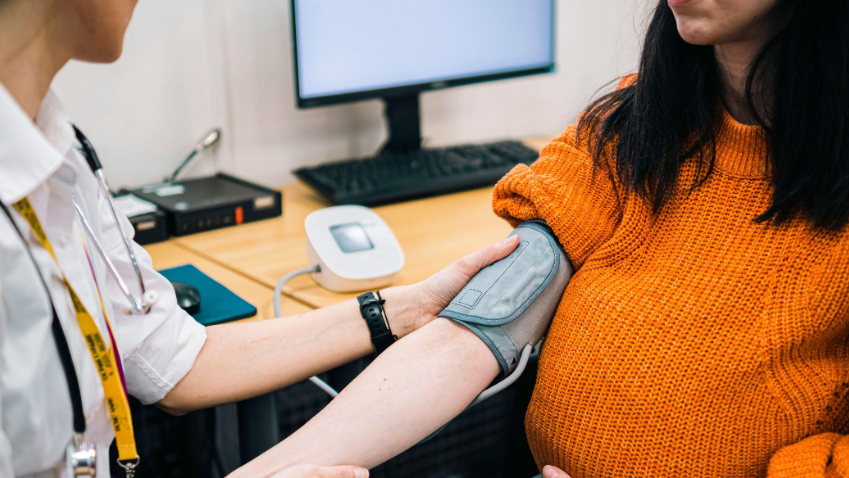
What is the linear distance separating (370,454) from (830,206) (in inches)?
21.8

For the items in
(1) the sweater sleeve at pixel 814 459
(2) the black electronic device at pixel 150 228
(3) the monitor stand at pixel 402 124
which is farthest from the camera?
(3) the monitor stand at pixel 402 124

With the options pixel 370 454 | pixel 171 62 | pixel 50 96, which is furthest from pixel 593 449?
pixel 171 62

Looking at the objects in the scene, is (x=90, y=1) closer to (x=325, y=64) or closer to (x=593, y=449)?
(x=593, y=449)

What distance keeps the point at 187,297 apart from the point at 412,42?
799 mm

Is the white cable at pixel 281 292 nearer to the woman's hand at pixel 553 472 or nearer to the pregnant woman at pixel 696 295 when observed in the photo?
the pregnant woman at pixel 696 295

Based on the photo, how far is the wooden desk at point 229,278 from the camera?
0.99m

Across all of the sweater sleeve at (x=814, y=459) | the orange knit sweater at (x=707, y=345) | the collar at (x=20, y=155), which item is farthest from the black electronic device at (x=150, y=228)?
the sweater sleeve at (x=814, y=459)

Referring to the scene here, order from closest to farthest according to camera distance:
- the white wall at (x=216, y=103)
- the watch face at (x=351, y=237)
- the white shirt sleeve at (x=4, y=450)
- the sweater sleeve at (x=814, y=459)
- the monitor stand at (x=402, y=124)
Answer: the white shirt sleeve at (x=4, y=450) → the sweater sleeve at (x=814, y=459) → the watch face at (x=351, y=237) → the white wall at (x=216, y=103) → the monitor stand at (x=402, y=124)

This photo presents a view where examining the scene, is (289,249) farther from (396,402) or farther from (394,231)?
(396,402)

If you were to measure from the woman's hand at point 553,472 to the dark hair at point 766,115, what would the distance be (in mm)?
330

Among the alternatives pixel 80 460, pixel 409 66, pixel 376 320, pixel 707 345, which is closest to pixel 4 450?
pixel 80 460

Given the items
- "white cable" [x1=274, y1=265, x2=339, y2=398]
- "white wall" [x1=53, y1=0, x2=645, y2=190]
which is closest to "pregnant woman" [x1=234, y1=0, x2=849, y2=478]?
"white cable" [x1=274, y1=265, x2=339, y2=398]

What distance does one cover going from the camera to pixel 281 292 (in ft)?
3.40

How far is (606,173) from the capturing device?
3.00ft
